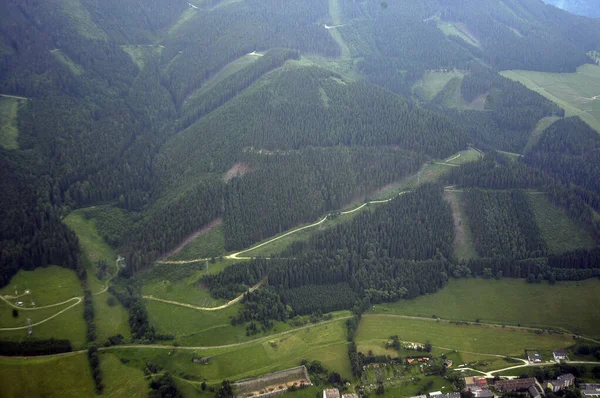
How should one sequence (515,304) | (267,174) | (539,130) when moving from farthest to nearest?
(539,130) → (267,174) → (515,304)

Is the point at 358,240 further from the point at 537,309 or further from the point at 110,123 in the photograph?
the point at 110,123

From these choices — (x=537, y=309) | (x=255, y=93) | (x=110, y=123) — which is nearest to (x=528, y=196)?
(x=537, y=309)

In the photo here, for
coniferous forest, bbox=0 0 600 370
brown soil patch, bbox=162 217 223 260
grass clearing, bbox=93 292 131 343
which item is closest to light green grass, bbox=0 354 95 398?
coniferous forest, bbox=0 0 600 370

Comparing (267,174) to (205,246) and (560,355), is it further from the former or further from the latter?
(560,355)

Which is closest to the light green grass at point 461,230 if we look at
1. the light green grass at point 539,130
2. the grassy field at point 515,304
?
the grassy field at point 515,304

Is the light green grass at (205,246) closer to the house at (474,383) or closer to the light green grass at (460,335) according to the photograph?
the light green grass at (460,335)

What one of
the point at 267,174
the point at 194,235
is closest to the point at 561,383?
the point at 194,235

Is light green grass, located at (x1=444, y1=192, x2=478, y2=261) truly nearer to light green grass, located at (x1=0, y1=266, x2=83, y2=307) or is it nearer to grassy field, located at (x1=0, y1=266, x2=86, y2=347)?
grassy field, located at (x1=0, y1=266, x2=86, y2=347)

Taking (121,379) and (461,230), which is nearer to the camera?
(121,379)
